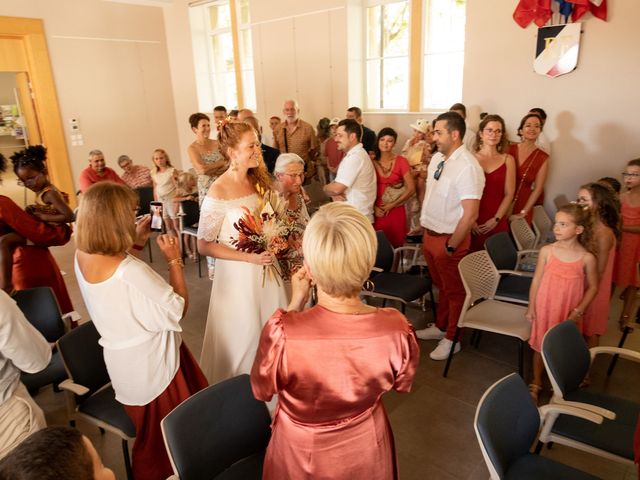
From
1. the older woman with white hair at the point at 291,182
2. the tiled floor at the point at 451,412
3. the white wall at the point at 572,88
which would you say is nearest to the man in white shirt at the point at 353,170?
the older woman with white hair at the point at 291,182

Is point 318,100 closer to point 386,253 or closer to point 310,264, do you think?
point 386,253

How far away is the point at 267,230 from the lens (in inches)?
92.9

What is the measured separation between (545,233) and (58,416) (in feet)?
15.8

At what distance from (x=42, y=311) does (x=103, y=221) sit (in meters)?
1.55

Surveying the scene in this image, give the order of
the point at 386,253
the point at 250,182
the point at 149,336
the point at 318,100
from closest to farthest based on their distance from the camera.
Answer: the point at 149,336 < the point at 250,182 < the point at 386,253 < the point at 318,100

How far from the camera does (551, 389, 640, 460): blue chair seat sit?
1962 mm

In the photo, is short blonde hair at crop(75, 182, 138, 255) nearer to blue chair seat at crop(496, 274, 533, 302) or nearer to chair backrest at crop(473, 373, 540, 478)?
chair backrest at crop(473, 373, 540, 478)

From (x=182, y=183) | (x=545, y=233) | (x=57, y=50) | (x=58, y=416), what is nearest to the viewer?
(x=58, y=416)

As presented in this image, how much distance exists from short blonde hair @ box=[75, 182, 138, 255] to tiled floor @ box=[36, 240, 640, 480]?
1557 millimetres

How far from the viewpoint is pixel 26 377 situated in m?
2.58

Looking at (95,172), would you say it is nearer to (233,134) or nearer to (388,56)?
(233,134)

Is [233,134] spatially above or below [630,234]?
above

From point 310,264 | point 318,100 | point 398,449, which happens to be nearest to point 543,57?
point 318,100

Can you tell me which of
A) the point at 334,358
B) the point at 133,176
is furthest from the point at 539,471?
the point at 133,176
